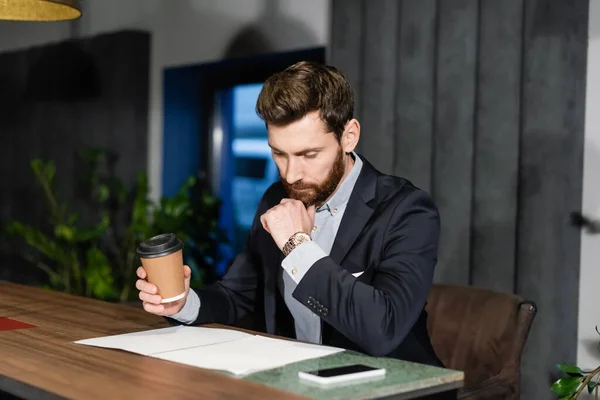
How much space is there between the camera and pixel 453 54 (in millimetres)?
3186

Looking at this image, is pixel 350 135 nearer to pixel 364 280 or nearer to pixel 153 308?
pixel 364 280

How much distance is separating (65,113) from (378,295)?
13.3ft

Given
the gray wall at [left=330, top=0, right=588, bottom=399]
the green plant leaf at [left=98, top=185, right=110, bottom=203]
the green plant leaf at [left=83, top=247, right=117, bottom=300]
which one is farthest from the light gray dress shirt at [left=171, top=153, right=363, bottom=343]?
the green plant leaf at [left=98, top=185, right=110, bottom=203]

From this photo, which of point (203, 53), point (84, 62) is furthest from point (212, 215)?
point (84, 62)

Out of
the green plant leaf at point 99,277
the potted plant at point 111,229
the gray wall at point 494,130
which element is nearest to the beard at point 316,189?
the gray wall at point 494,130

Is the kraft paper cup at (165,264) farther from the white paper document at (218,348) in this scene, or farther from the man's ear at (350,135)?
the man's ear at (350,135)

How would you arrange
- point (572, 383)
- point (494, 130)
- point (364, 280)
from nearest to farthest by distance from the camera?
point (364, 280)
point (572, 383)
point (494, 130)

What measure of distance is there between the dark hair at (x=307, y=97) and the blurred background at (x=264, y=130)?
3.66 feet

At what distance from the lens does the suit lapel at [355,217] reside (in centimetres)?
203

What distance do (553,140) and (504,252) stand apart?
1.45 feet

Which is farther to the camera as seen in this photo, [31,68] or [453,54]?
[31,68]

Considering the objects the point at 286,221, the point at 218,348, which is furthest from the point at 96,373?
the point at 286,221

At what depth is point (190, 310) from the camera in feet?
6.64

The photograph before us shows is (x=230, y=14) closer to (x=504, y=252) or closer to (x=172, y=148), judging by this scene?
(x=172, y=148)
